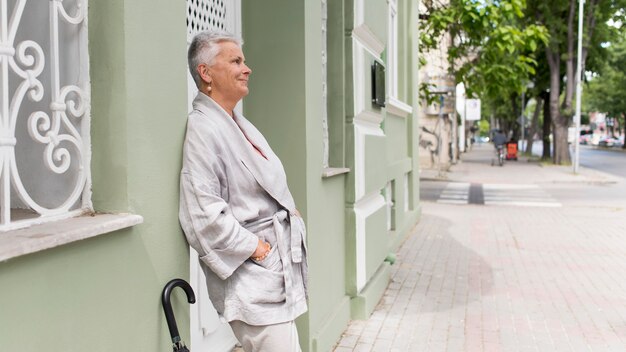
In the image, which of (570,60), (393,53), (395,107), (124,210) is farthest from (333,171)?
(570,60)

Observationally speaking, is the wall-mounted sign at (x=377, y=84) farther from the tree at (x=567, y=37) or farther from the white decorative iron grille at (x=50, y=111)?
the tree at (x=567, y=37)

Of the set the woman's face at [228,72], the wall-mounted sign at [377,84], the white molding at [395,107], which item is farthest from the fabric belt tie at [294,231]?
the white molding at [395,107]

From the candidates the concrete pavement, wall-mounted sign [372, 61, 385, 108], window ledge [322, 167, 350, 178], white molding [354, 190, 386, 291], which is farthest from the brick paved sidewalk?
wall-mounted sign [372, 61, 385, 108]

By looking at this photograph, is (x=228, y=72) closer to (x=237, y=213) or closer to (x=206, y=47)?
(x=206, y=47)

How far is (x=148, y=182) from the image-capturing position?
92.3 inches

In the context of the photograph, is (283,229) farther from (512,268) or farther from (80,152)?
(512,268)

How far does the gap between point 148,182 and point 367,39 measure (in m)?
3.94

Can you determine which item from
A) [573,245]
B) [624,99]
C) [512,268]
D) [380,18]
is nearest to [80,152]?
[380,18]

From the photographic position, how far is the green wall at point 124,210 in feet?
6.00

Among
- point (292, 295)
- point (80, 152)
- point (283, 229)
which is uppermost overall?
point (80, 152)

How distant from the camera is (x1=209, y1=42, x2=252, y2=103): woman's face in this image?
2.59 m

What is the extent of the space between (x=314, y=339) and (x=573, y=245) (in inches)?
260

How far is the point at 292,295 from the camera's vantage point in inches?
104

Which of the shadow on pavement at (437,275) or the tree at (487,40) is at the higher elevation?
the tree at (487,40)
